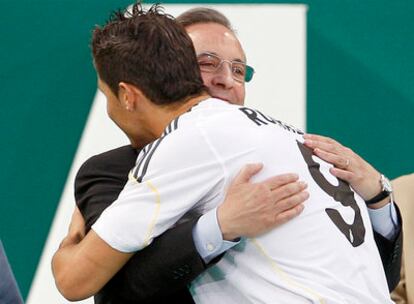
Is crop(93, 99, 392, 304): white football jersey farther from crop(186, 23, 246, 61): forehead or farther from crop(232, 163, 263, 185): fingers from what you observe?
crop(186, 23, 246, 61): forehead

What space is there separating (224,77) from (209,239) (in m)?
0.50

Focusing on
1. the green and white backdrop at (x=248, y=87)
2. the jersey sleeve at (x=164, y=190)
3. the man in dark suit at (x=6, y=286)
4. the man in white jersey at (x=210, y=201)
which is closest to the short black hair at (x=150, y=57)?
the man in white jersey at (x=210, y=201)

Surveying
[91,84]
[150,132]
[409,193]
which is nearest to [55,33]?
[91,84]

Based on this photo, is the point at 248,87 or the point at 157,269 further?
the point at 248,87

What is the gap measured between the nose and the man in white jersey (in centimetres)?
32

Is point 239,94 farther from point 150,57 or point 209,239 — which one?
point 209,239

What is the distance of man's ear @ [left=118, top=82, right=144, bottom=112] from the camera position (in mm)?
1229

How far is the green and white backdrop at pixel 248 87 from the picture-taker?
2.66 meters

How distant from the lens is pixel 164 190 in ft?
3.66

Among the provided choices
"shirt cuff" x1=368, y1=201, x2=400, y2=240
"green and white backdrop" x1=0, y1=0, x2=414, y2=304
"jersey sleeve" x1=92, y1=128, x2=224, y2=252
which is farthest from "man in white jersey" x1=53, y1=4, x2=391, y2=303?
"green and white backdrop" x1=0, y1=0, x2=414, y2=304

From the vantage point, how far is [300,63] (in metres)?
2.84

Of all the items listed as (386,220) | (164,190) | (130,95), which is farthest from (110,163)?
(386,220)

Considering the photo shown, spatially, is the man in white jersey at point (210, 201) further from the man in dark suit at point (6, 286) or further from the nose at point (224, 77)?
the nose at point (224, 77)

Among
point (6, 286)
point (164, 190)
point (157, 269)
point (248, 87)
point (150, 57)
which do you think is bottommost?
point (248, 87)
